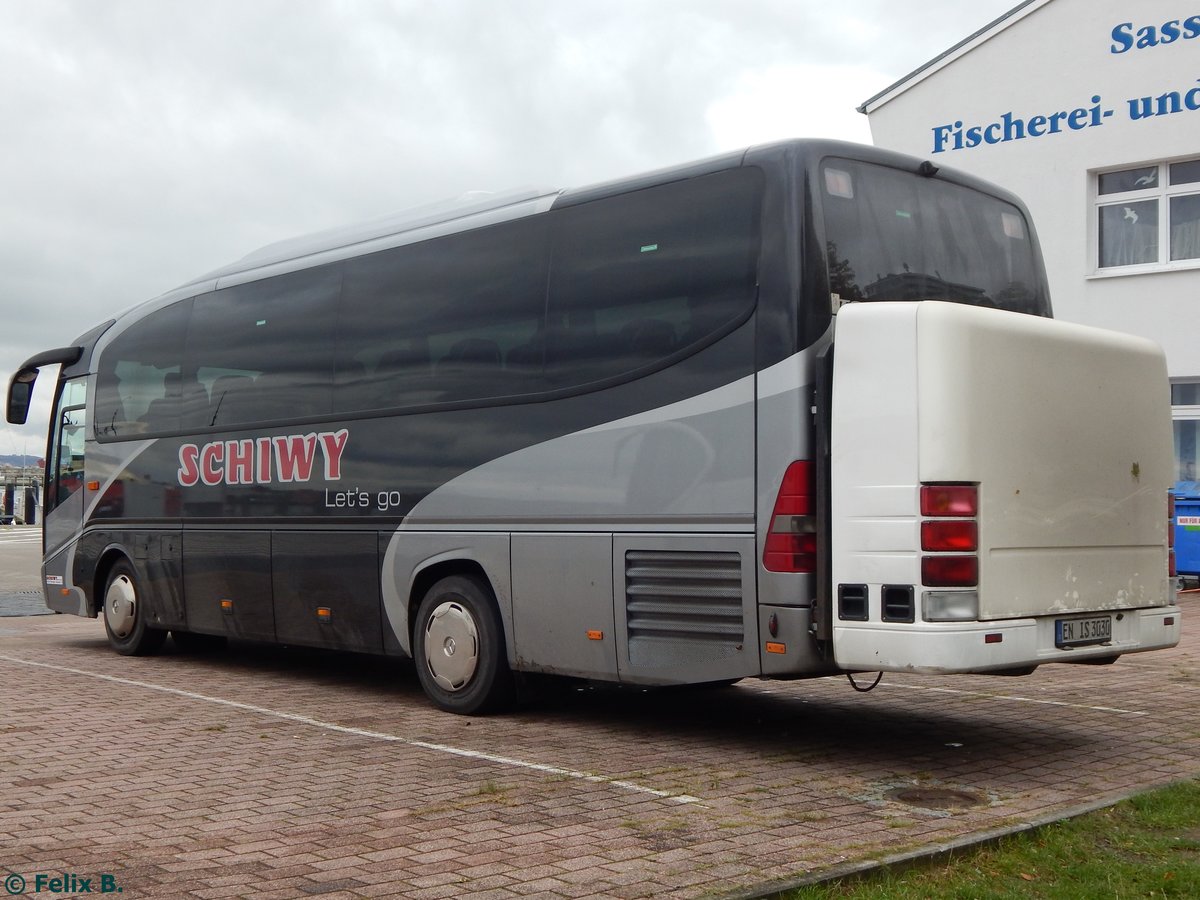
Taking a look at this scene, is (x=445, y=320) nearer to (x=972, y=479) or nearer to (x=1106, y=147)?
(x=972, y=479)

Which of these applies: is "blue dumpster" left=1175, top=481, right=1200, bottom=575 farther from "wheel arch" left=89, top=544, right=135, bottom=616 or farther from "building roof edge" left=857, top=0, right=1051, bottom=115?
"wheel arch" left=89, top=544, right=135, bottom=616

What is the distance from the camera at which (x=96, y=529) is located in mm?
14141

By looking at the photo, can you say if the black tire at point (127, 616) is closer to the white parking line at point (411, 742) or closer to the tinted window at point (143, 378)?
the white parking line at point (411, 742)

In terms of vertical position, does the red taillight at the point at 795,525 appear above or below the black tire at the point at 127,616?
above

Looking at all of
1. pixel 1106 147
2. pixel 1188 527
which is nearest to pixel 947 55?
pixel 1106 147

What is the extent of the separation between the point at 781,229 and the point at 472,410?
281 centimetres

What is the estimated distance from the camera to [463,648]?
9648mm

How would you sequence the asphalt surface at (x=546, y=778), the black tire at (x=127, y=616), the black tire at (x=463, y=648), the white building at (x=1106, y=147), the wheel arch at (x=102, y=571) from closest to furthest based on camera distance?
the asphalt surface at (x=546, y=778) → the black tire at (x=463, y=648) → the black tire at (x=127, y=616) → the wheel arch at (x=102, y=571) → the white building at (x=1106, y=147)

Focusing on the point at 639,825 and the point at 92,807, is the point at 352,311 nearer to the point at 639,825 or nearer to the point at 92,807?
the point at 92,807

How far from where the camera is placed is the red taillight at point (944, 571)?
706 cm

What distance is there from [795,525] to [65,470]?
9.87 metres

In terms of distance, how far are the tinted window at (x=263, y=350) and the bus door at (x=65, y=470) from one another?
2483 mm

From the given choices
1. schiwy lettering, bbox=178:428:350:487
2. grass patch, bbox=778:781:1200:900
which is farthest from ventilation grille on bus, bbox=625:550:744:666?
schiwy lettering, bbox=178:428:350:487

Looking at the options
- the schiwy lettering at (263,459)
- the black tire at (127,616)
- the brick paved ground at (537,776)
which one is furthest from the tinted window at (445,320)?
the black tire at (127,616)
